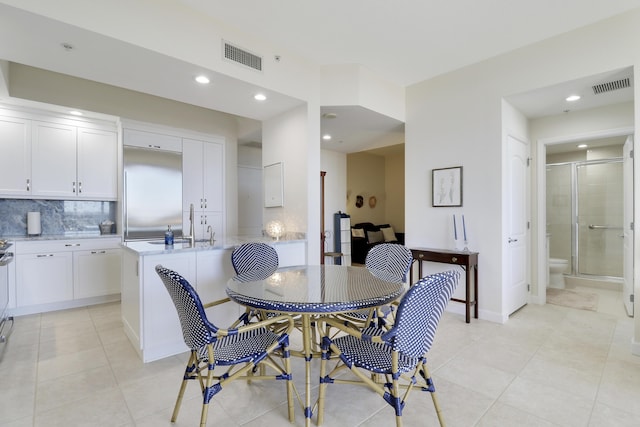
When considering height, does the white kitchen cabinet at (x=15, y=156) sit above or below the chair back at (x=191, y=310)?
above

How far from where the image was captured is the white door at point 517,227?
3602mm

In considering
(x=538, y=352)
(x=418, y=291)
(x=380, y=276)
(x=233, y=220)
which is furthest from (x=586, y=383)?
(x=233, y=220)

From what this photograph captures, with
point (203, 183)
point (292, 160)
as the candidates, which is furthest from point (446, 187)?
point (203, 183)

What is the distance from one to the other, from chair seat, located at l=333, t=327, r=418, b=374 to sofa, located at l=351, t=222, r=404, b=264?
5.14 metres

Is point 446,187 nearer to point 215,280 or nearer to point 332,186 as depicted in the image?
point 215,280

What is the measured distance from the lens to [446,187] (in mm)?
3875

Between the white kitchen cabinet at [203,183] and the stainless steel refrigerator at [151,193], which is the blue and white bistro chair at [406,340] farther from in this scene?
the white kitchen cabinet at [203,183]

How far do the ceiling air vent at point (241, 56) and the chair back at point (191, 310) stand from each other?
2125 millimetres

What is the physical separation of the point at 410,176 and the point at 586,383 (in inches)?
107

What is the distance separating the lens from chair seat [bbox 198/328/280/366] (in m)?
1.66

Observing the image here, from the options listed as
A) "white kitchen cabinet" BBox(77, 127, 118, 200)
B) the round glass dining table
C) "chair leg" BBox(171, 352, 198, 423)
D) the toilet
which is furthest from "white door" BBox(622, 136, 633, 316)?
"white kitchen cabinet" BBox(77, 127, 118, 200)

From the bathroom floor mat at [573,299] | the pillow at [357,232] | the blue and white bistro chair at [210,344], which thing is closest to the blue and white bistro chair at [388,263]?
the blue and white bistro chair at [210,344]

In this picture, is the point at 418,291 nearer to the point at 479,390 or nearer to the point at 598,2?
the point at 479,390

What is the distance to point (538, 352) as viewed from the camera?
8.82ft
